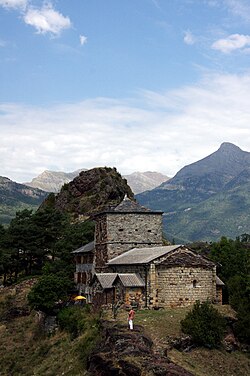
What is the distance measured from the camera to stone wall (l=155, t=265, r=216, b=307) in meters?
42.1

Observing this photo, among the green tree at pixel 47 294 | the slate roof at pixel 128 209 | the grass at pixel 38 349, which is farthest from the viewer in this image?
the slate roof at pixel 128 209

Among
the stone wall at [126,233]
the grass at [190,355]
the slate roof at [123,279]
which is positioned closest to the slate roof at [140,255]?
the stone wall at [126,233]

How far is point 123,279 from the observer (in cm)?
4288

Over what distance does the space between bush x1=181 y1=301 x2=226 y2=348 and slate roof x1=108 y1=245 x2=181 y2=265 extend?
801 centimetres

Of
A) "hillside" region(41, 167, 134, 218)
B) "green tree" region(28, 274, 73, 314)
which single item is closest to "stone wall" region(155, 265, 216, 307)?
"green tree" region(28, 274, 73, 314)

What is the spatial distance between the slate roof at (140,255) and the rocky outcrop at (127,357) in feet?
30.7

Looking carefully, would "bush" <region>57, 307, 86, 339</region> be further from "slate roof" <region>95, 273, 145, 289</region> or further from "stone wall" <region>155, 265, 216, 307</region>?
"stone wall" <region>155, 265, 216, 307</region>

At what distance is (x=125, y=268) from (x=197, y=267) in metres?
6.56

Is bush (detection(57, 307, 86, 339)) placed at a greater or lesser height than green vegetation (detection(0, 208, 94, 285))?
lesser

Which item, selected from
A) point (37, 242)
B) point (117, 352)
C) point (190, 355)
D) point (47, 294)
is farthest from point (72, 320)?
point (37, 242)

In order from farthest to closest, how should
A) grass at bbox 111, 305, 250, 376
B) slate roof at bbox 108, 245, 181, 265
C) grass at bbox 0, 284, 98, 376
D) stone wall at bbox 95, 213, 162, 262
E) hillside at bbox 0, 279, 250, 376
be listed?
stone wall at bbox 95, 213, 162, 262 → slate roof at bbox 108, 245, 181, 265 → grass at bbox 0, 284, 98, 376 → grass at bbox 111, 305, 250, 376 → hillside at bbox 0, 279, 250, 376

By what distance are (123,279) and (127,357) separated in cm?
1387

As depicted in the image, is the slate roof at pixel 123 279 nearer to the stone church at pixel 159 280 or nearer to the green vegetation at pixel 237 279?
the stone church at pixel 159 280

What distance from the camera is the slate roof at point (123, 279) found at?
42344 mm
